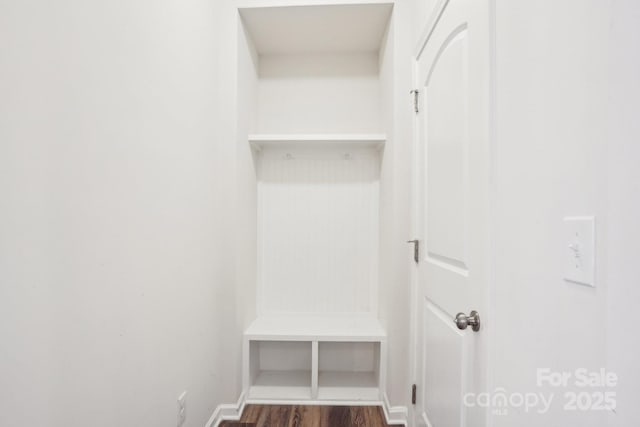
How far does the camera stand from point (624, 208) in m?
0.46

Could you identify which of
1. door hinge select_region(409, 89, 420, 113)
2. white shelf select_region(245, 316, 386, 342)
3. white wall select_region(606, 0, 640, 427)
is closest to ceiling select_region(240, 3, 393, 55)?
door hinge select_region(409, 89, 420, 113)

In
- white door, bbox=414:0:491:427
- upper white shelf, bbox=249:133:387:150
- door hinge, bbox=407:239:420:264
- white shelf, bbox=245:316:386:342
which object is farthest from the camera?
upper white shelf, bbox=249:133:387:150

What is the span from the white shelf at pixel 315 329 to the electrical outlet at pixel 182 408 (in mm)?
499

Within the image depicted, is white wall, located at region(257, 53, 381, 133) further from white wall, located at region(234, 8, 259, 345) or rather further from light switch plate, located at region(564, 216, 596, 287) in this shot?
light switch plate, located at region(564, 216, 596, 287)

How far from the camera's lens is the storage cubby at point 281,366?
2.00 meters

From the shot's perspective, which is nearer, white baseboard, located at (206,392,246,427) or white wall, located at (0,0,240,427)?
white wall, located at (0,0,240,427)

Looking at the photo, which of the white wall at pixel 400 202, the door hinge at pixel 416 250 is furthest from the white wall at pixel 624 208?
the white wall at pixel 400 202

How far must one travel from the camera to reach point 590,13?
0.53m

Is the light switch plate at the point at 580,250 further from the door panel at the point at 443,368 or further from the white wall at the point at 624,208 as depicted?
the door panel at the point at 443,368

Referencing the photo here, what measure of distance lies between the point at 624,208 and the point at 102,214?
3.96ft

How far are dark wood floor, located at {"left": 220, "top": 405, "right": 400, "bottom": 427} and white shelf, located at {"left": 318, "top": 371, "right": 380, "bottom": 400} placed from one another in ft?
0.20

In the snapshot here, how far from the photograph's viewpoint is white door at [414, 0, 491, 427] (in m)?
0.91

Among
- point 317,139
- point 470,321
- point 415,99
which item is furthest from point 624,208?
point 317,139

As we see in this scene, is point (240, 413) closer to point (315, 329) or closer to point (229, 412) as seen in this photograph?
point (229, 412)
